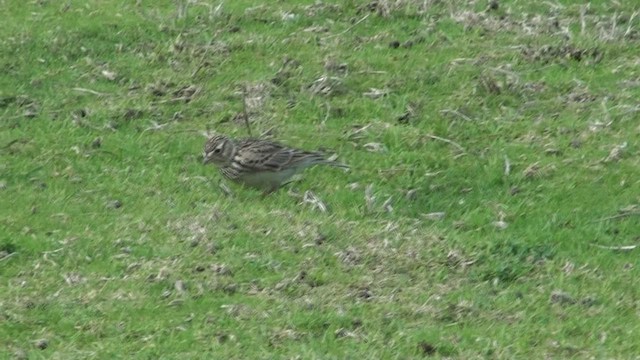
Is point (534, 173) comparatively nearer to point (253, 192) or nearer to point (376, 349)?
point (253, 192)

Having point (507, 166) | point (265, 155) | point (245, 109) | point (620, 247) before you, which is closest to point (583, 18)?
point (507, 166)

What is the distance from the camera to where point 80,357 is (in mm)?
10422

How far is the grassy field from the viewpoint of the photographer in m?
11.0

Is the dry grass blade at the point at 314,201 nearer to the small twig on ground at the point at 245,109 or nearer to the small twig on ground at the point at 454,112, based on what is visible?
the small twig on ground at the point at 245,109

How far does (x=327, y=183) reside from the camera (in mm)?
14258

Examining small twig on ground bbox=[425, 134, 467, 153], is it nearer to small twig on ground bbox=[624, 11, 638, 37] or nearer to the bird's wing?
the bird's wing

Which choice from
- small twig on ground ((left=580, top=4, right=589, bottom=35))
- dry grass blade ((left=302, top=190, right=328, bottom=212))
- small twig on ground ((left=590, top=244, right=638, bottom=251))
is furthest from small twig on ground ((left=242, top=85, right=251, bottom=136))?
small twig on ground ((left=590, top=244, right=638, bottom=251))

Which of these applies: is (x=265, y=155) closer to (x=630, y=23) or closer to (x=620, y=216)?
(x=620, y=216)

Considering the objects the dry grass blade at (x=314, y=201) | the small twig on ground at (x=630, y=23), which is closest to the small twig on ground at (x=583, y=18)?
the small twig on ground at (x=630, y=23)

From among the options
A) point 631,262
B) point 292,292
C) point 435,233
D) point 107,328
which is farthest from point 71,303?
point 631,262

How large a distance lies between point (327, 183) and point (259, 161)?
0.72m

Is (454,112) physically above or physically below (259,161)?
below

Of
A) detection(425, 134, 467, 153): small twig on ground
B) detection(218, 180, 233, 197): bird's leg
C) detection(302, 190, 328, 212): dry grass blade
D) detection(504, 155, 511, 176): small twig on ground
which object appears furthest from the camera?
detection(425, 134, 467, 153): small twig on ground

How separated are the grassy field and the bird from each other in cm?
16
